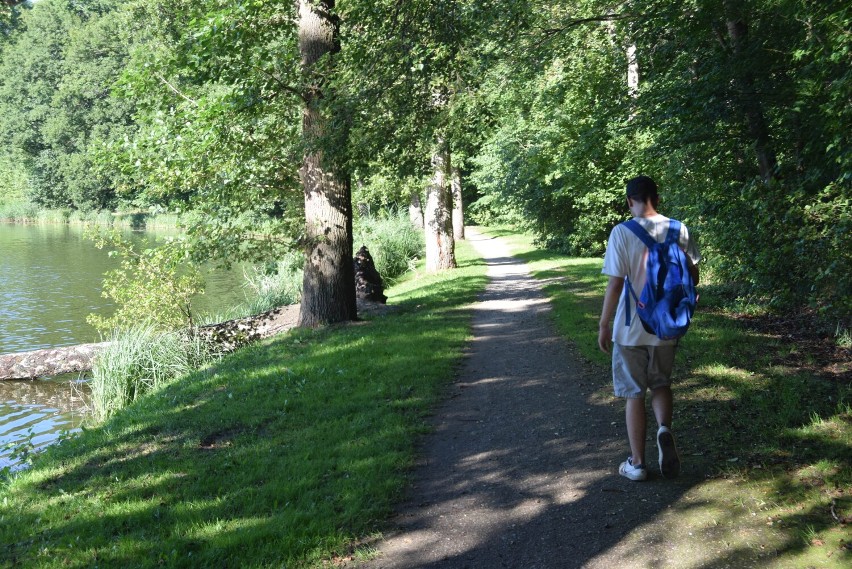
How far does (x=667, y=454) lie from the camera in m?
4.75

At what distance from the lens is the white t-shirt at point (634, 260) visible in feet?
15.4

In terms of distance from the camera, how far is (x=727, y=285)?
12.8 m

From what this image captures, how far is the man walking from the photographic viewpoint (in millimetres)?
4699

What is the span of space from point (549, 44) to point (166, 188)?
275 inches

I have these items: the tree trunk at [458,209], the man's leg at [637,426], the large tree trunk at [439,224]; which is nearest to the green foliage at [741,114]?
the man's leg at [637,426]

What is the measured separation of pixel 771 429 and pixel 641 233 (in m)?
2.11

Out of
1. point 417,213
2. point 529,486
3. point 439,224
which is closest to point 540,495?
point 529,486

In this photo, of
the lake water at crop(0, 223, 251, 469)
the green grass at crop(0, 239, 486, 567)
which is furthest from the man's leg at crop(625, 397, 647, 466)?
the lake water at crop(0, 223, 251, 469)

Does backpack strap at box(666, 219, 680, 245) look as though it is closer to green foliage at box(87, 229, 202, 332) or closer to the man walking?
the man walking

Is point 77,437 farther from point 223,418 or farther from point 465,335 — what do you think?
point 465,335

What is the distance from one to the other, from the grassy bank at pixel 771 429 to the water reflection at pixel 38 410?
288 inches

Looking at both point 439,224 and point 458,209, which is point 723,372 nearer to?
point 439,224

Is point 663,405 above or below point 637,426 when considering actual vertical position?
above

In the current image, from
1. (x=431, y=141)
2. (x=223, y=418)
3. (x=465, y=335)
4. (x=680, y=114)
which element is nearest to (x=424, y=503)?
(x=223, y=418)
